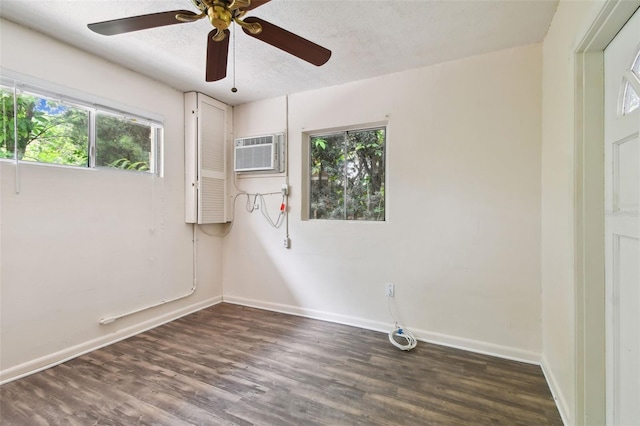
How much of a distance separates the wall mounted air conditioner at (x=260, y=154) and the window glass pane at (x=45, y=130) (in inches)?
57.0

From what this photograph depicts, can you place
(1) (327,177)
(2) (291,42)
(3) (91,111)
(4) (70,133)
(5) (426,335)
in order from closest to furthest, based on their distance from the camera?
(2) (291,42)
(4) (70,133)
(3) (91,111)
(5) (426,335)
(1) (327,177)

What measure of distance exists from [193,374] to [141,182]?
1.85 m

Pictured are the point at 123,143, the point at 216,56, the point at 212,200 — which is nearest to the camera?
the point at 216,56

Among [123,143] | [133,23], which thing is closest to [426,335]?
[133,23]

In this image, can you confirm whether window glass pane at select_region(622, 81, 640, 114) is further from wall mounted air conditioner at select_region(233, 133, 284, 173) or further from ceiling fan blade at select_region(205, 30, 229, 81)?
wall mounted air conditioner at select_region(233, 133, 284, 173)

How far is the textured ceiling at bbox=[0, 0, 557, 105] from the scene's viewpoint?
1833 millimetres

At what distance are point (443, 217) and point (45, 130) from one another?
3.30 meters

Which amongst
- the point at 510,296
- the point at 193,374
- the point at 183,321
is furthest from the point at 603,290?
the point at 183,321

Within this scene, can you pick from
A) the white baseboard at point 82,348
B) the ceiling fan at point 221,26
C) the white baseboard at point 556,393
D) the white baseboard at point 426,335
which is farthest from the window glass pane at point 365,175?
the white baseboard at point 82,348

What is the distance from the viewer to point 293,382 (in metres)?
1.99

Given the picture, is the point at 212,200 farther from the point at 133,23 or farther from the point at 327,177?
the point at 133,23

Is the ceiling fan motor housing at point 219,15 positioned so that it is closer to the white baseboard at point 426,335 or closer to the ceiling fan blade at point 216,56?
the ceiling fan blade at point 216,56

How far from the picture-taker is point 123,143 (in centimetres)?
273

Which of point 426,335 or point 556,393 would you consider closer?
point 556,393
